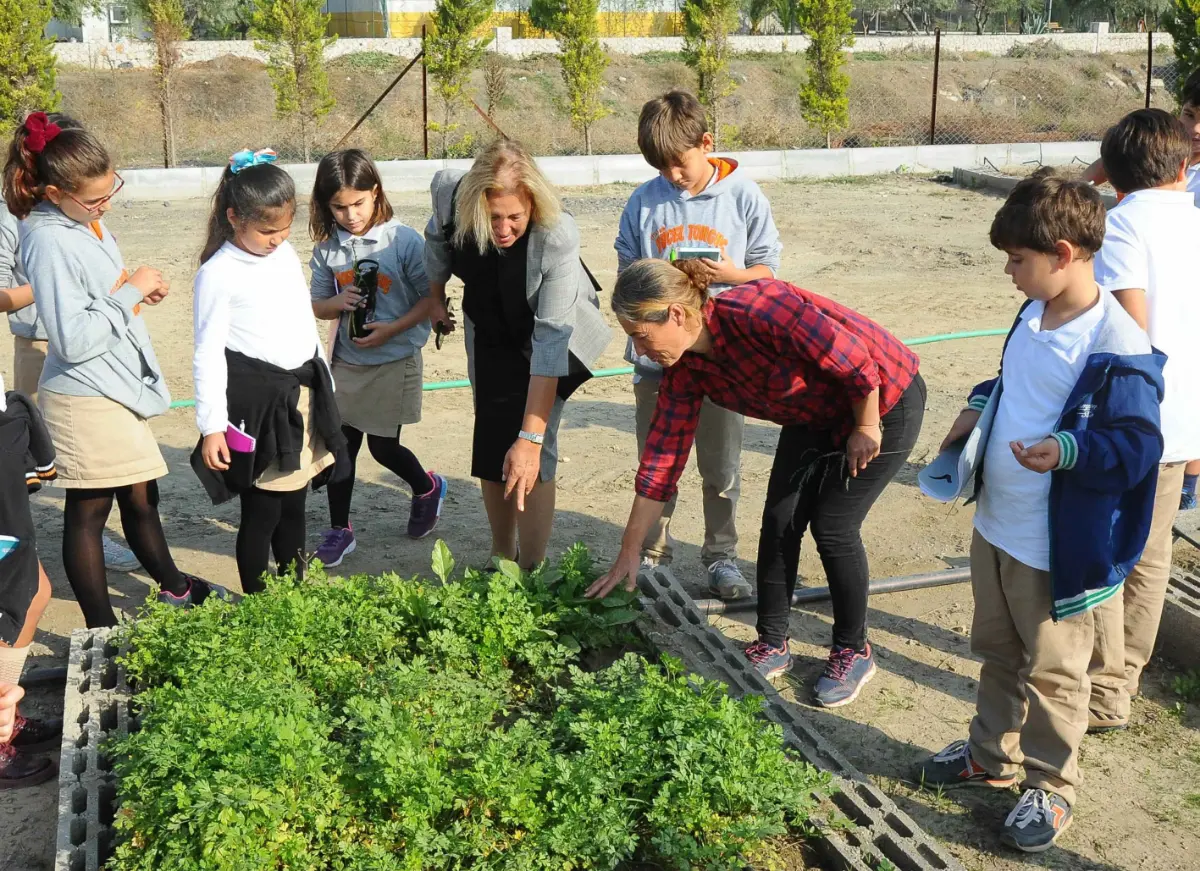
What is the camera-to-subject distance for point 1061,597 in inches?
117

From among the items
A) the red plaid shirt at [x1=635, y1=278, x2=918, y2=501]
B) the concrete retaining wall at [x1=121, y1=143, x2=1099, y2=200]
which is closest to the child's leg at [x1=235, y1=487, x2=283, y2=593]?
the red plaid shirt at [x1=635, y1=278, x2=918, y2=501]

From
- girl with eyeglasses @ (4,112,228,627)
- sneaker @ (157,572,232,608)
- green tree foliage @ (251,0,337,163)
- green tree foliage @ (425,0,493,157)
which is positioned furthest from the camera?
green tree foliage @ (425,0,493,157)

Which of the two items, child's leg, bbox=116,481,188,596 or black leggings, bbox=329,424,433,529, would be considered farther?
black leggings, bbox=329,424,433,529

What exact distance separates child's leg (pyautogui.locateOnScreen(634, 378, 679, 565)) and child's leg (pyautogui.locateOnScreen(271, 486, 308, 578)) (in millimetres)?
1356

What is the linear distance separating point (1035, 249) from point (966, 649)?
1.97m

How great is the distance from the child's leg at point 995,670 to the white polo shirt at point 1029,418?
0.37ft

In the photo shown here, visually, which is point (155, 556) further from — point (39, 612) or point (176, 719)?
point (176, 719)

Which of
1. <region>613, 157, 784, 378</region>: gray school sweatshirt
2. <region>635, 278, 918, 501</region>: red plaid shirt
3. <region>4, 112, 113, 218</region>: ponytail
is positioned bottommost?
<region>635, 278, 918, 501</region>: red plaid shirt

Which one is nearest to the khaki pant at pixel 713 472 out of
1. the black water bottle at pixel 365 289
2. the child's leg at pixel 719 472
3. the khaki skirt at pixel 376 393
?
the child's leg at pixel 719 472

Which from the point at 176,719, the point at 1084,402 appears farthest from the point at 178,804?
the point at 1084,402

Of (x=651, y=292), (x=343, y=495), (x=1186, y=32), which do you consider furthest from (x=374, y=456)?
(x=1186, y=32)

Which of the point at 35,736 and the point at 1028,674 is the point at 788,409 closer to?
the point at 1028,674

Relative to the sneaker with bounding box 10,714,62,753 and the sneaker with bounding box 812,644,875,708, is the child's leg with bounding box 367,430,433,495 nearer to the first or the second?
the sneaker with bounding box 10,714,62,753

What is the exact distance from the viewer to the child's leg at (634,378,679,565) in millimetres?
4508
